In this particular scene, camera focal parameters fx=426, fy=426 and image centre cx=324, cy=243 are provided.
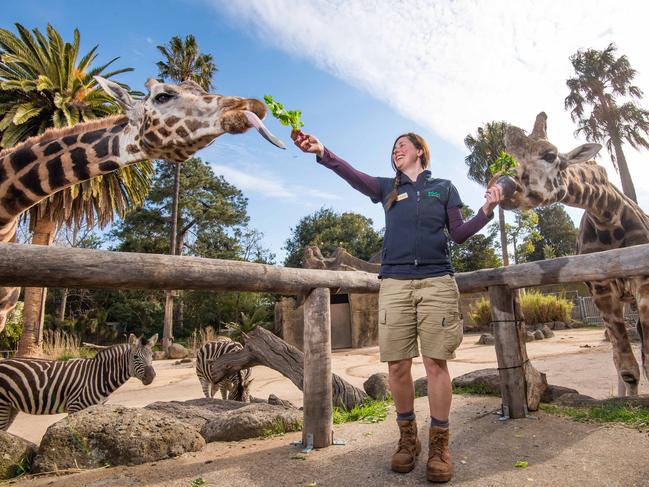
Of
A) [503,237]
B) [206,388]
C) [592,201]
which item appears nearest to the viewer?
[592,201]

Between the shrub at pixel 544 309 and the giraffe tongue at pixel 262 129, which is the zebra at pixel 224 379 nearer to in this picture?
the giraffe tongue at pixel 262 129

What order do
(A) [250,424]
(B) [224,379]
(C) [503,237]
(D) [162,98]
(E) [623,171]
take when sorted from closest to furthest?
1. (D) [162,98]
2. (A) [250,424]
3. (B) [224,379]
4. (E) [623,171]
5. (C) [503,237]

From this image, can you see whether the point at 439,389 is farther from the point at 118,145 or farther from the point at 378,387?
the point at 378,387

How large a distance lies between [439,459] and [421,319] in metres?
0.75

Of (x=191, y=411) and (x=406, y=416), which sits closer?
(x=406, y=416)

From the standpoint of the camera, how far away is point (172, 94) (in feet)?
10.7

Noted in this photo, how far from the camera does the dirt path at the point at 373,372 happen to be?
615cm

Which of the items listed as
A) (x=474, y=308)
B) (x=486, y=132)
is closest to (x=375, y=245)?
(x=486, y=132)

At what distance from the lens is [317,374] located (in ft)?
9.89

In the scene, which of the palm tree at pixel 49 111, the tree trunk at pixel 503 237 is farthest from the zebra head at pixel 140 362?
the tree trunk at pixel 503 237

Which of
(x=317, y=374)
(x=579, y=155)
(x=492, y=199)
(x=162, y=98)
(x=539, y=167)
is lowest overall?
(x=317, y=374)

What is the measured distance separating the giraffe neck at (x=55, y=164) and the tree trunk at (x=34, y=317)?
464 inches

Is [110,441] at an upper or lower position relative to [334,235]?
lower

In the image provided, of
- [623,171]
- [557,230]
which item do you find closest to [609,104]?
[623,171]
